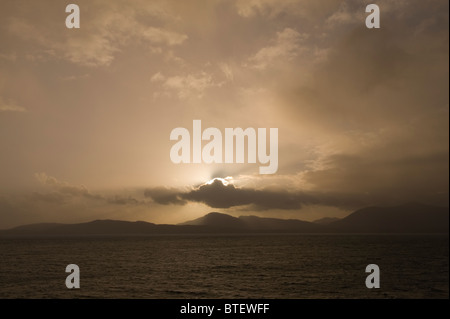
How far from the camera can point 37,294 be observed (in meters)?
42.7

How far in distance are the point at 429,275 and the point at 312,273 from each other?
65.8 ft

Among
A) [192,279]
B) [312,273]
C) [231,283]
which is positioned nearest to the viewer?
[231,283]

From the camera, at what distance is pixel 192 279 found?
183 feet

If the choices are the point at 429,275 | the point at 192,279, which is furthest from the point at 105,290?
the point at 429,275

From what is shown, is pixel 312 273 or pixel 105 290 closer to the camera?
pixel 105 290
